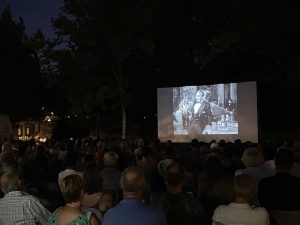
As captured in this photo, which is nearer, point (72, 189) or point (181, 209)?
point (72, 189)

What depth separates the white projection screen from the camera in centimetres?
1900

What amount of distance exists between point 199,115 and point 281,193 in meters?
15.0

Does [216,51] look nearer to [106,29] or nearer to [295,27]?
[295,27]

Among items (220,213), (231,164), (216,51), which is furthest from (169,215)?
(216,51)

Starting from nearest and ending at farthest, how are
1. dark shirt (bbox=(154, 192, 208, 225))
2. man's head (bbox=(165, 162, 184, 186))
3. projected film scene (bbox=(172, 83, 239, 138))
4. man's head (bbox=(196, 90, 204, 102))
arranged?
dark shirt (bbox=(154, 192, 208, 225)) → man's head (bbox=(165, 162, 184, 186)) → projected film scene (bbox=(172, 83, 239, 138)) → man's head (bbox=(196, 90, 204, 102))

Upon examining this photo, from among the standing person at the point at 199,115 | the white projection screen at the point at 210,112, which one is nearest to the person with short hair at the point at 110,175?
the white projection screen at the point at 210,112

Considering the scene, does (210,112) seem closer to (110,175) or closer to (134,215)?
(110,175)

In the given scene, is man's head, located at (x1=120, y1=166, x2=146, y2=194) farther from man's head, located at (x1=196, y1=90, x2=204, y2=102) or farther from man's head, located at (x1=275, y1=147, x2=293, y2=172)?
man's head, located at (x1=196, y1=90, x2=204, y2=102)

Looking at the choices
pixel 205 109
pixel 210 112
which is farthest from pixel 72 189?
pixel 205 109

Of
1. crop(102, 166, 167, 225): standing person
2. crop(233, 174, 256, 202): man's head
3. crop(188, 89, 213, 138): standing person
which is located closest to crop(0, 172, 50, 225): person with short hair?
crop(102, 166, 167, 225): standing person

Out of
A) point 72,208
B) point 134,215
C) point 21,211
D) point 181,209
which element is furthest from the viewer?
point 21,211

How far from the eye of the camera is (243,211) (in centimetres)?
427

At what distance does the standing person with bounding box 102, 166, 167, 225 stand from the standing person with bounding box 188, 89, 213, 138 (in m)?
15.8

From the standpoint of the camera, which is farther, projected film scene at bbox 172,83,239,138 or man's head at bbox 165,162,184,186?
projected film scene at bbox 172,83,239,138
